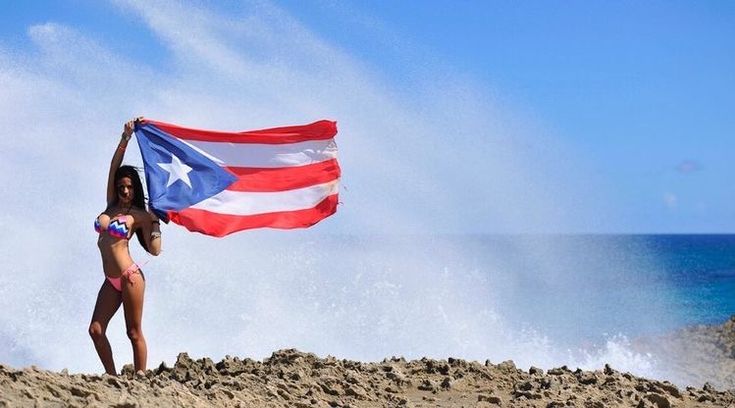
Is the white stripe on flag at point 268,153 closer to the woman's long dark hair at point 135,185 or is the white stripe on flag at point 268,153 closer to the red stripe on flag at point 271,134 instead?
the red stripe on flag at point 271,134

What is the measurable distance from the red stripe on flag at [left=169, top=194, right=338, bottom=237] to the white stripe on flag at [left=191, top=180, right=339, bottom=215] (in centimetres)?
4

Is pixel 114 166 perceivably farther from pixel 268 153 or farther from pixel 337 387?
pixel 337 387

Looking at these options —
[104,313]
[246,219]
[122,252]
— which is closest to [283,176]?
[246,219]

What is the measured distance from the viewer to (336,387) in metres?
7.74

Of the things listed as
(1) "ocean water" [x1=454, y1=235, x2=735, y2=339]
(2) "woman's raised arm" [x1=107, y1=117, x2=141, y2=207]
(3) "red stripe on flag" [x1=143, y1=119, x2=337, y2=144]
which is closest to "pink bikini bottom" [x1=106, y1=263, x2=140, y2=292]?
(2) "woman's raised arm" [x1=107, y1=117, x2=141, y2=207]

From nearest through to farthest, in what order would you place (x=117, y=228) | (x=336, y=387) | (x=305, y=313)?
(x=117, y=228) → (x=336, y=387) → (x=305, y=313)

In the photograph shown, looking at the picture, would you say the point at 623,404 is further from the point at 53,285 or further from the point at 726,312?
the point at 726,312

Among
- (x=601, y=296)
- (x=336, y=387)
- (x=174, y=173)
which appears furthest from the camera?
(x=601, y=296)

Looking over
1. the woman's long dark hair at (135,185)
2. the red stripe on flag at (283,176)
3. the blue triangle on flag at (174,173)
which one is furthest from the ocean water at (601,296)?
the woman's long dark hair at (135,185)

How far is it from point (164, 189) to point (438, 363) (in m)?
2.91

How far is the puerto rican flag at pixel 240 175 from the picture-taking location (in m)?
8.23

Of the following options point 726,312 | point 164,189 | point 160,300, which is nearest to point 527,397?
point 164,189

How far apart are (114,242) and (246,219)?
1.45 metres

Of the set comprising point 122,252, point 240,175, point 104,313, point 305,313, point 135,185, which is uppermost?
point 305,313
